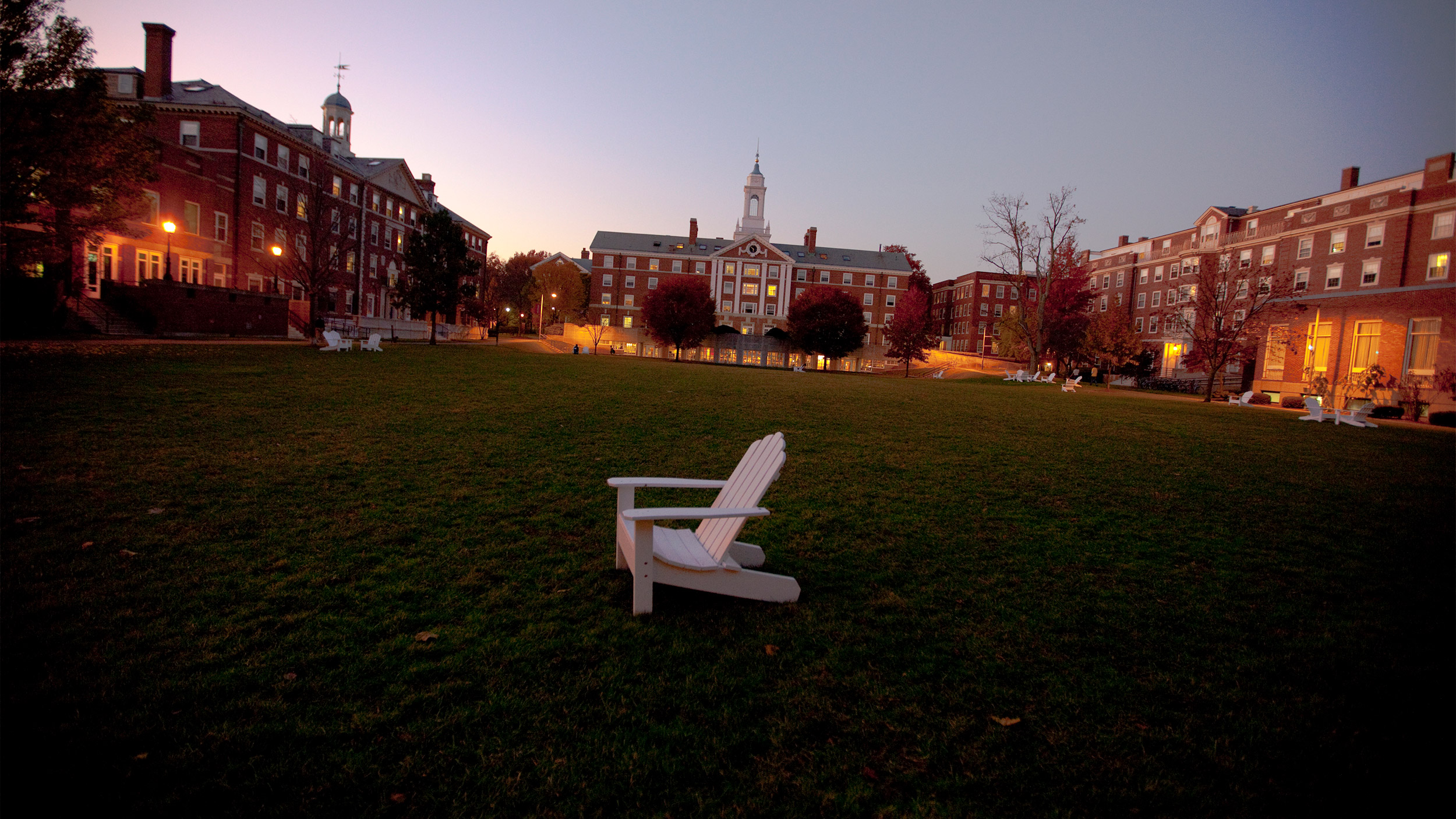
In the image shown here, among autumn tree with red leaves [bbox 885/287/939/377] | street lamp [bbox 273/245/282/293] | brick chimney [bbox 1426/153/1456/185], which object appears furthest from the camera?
autumn tree with red leaves [bbox 885/287/939/377]

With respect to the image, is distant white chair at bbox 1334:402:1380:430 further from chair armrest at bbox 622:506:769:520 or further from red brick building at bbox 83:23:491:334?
red brick building at bbox 83:23:491:334

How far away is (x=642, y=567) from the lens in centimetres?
390

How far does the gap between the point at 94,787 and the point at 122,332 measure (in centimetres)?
3056

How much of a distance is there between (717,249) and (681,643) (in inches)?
3129

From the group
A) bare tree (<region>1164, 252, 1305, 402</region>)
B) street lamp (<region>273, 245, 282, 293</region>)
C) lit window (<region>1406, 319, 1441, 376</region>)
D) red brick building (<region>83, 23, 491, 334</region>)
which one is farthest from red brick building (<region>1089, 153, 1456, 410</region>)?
red brick building (<region>83, 23, 491, 334</region>)

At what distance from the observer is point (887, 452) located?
991 centimetres

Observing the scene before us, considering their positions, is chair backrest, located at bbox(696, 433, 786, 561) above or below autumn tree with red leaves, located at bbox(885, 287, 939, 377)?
below

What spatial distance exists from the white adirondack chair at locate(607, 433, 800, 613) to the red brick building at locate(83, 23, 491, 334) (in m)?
33.0

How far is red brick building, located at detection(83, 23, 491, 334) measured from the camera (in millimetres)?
31766

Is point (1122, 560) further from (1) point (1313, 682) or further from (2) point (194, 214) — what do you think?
(2) point (194, 214)

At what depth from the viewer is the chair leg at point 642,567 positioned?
385 cm

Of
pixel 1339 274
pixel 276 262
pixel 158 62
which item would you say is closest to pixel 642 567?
pixel 276 262

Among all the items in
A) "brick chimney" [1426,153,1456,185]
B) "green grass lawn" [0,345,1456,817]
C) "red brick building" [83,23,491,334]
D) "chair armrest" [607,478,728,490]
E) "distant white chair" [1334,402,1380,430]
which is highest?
"brick chimney" [1426,153,1456,185]

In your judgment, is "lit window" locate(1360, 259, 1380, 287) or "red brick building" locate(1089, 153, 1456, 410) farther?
"lit window" locate(1360, 259, 1380, 287)
